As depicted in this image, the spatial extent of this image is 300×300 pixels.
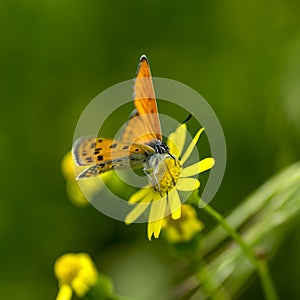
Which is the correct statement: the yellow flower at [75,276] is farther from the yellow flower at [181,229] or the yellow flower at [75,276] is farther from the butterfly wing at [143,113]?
the butterfly wing at [143,113]

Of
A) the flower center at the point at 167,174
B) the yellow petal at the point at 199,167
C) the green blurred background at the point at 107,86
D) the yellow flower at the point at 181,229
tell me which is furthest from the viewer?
the green blurred background at the point at 107,86

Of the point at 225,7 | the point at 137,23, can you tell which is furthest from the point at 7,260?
the point at 225,7

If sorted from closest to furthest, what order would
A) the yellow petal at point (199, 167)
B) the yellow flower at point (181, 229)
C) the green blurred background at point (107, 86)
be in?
the yellow petal at point (199, 167), the yellow flower at point (181, 229), the green blurred background at point (107, 86)

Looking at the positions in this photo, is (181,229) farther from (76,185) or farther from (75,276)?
(76,185)

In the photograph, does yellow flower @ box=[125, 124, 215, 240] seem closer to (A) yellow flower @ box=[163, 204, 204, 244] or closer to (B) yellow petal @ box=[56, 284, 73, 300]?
(A) yellow flower @ box=[163, 204, 204, 244]

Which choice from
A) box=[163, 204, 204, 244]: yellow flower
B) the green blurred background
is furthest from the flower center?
the green blurred background

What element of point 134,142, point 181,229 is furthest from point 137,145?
point 181,229

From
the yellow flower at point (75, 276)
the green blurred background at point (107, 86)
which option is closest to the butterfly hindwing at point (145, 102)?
the yellow flower at point (75, 276)
